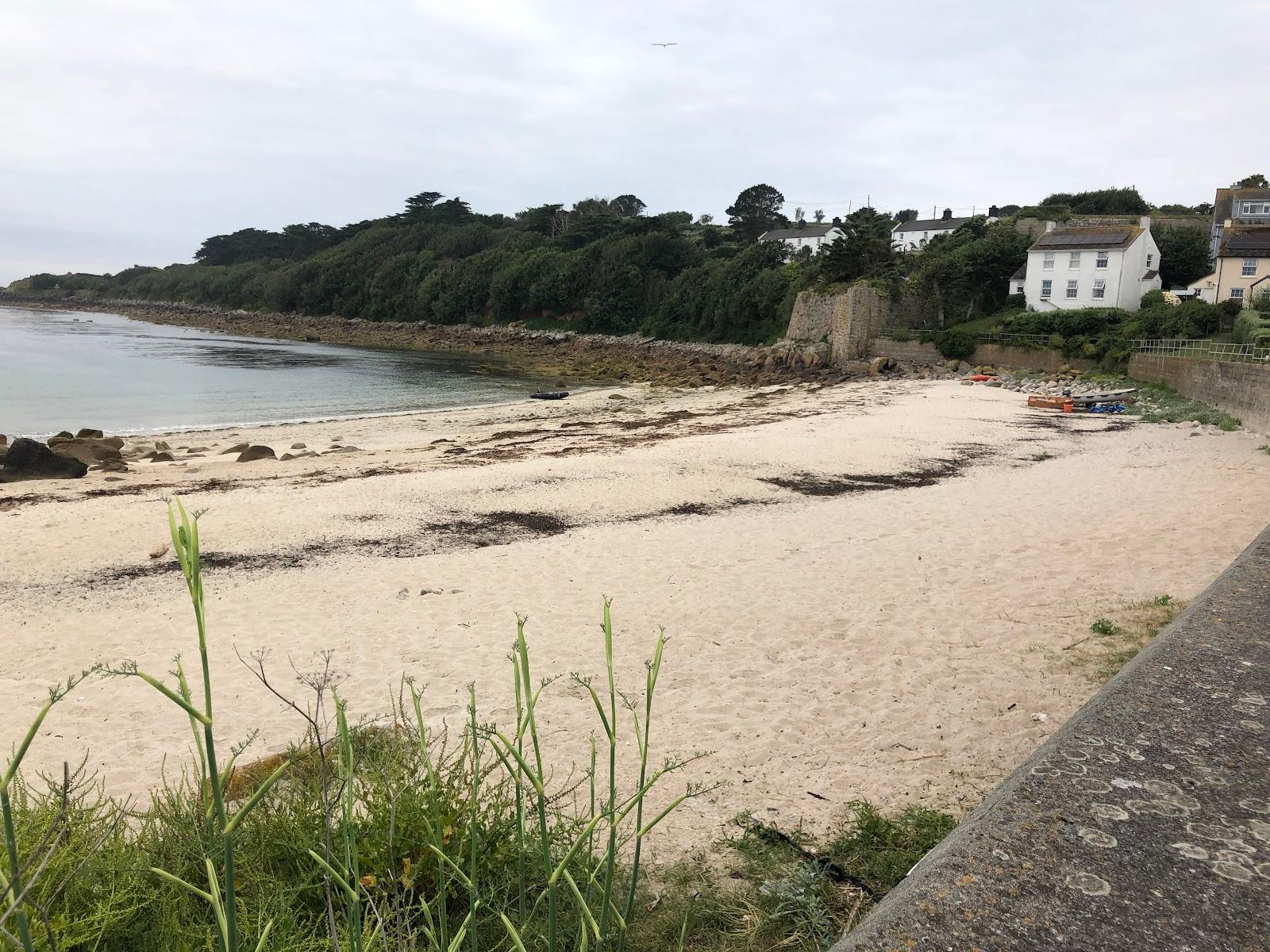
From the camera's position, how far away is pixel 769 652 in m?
6.30

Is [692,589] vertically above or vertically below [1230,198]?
below

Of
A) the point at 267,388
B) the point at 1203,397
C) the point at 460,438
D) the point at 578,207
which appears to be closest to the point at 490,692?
the point at 460,438

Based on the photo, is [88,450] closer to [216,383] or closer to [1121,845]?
[216,383]

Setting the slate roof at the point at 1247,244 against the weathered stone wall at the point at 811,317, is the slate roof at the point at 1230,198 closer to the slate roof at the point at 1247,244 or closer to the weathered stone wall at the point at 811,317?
the slate roof at the point at 1247,244

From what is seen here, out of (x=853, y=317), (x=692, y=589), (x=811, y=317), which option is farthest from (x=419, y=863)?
(x=811, y=317)

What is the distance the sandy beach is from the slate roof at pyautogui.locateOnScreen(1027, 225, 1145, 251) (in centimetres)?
2492

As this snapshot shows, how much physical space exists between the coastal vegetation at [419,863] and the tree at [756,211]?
8091 cm

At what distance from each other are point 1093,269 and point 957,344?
754 cm

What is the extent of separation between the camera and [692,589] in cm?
777

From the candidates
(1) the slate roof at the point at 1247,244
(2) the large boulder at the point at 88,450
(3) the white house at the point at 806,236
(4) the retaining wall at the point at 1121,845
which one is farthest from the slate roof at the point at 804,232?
(4) the retaining wall at the point at 1121,845

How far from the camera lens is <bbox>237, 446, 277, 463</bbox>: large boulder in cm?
1719

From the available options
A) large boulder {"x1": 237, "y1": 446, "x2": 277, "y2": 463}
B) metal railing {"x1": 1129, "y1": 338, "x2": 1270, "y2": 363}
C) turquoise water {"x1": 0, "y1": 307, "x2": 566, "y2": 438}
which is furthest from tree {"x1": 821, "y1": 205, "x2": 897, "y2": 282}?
large boulder {"x1": 237, "y1": 446, "x2": 277, "y2": 463}

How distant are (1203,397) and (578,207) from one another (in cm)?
7965

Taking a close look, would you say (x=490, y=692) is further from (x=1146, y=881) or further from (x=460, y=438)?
(x=460, y=438)
